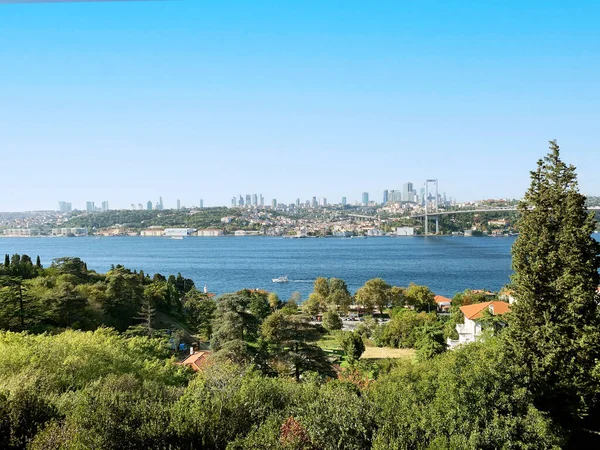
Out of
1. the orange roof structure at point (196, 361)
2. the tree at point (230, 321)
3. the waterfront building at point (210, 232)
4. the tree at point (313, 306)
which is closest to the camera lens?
the tree at point (230, 321)

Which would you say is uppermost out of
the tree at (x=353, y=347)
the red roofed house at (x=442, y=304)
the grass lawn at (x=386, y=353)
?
the tree at (x=353, y=347)

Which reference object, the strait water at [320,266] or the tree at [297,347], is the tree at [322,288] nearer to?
the strait water at [320,266]

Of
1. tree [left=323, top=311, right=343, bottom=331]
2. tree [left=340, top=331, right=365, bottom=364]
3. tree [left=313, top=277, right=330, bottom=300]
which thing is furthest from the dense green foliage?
tree [left=313, top=277, right=330, bottom=300]

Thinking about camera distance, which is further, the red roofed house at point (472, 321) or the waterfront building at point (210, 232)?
the waterfront building at point (210, 232)

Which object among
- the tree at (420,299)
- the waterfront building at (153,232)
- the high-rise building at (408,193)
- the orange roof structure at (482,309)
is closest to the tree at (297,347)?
the orange roof structure at (482,309)

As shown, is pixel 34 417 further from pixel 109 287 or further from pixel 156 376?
pixel 109 287

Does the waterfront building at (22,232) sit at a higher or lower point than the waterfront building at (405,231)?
higher
